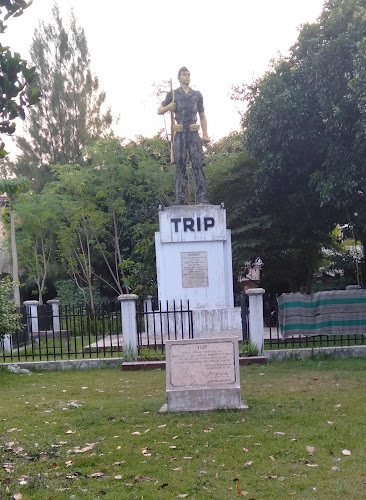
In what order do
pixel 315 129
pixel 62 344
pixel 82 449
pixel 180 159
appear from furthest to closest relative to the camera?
pixel 315 129, pixel 62 344, pixel 180 159, pixel 82 449

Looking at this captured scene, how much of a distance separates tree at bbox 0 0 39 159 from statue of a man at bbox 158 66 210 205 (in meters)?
10.9

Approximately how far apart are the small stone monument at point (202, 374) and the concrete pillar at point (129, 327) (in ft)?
13.6

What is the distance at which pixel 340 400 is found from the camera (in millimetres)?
7324

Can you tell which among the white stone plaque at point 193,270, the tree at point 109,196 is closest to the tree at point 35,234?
the tree at point 109,196

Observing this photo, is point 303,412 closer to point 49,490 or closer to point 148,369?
point 49,490

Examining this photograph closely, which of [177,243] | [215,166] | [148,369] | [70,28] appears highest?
[70,28]

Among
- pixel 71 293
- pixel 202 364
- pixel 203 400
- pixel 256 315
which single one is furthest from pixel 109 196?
pixel 203 400

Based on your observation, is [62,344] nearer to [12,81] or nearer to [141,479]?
[141,479]

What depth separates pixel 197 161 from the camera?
1476 cm

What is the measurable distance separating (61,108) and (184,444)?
31.2m

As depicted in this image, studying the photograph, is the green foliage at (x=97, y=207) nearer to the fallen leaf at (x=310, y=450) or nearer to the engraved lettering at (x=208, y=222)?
the engraved lettering at (x=208, y=222)

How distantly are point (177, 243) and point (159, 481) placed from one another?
31.3 feet

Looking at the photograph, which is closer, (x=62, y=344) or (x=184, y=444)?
(x=184, y=444)

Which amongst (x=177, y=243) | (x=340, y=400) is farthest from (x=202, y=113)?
(x=340, y=400)
